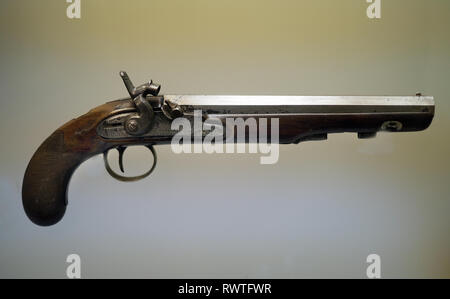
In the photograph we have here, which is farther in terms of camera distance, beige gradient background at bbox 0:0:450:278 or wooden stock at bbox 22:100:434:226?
beige gradient background at bbox 0:0:450:278

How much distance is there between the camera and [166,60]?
1496mm

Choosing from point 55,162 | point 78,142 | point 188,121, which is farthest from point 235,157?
point 55,162

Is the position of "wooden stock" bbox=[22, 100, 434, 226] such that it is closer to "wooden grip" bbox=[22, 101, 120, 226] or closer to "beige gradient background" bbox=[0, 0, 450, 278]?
"wooden grip" bbox=[22, 101, 120, 226]

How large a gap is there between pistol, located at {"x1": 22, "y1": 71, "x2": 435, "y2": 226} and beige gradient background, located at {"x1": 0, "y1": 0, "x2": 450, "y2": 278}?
31 cm

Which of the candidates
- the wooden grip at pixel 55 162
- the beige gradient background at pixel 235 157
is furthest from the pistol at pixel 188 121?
the beige gradient background at pixel 235 157

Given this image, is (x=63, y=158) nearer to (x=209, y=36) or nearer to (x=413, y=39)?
(x=209, y=36)

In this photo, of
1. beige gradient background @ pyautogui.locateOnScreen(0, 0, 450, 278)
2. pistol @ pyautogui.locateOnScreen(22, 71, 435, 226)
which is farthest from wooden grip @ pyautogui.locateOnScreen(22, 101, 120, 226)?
beige gradient background @ pyautogui.locateOnScreen(0, 0, 450, 278)

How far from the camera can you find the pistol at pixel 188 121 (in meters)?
1.22

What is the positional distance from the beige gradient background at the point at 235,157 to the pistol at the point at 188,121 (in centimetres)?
31

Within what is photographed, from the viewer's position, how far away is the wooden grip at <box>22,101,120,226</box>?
1.25 m

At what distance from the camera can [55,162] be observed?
1276mm

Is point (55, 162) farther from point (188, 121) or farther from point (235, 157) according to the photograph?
point (235, 157)

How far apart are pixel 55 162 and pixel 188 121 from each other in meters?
0.68

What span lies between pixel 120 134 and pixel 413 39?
1736 millimetres
